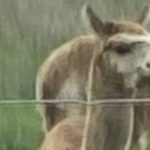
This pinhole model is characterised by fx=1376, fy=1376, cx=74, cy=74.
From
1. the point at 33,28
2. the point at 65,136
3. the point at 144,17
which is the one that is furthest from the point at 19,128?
the point at 144,17

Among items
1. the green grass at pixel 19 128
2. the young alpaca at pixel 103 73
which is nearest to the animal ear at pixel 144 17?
the young alpaca at pixel 103 73

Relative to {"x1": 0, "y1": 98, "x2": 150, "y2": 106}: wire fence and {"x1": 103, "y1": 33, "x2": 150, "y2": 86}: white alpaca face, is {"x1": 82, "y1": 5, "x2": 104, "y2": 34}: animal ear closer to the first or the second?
{"x1": 103, "y1": 33, "x2": 150, "y2": 86}: white alpaca face

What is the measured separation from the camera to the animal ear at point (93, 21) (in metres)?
2.85

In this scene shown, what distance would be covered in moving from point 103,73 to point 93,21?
0.36 feet

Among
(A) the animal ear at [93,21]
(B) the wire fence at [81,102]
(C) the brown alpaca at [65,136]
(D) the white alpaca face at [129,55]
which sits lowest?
(C) the brown alpaca at [65,136]

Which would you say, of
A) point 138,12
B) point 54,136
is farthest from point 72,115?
point 138,12

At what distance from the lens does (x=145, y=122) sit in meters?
2.90

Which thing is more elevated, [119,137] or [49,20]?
[49,20]

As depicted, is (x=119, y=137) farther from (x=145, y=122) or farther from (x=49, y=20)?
(x=49, y=20)

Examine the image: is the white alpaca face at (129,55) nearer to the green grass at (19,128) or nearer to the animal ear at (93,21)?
the animal ear at (93,21)

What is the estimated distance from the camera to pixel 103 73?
9.38 feet

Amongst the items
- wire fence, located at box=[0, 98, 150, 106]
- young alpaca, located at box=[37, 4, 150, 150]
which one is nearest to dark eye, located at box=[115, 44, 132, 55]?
young alpaca, located at box=[37, 4, 150, 150]

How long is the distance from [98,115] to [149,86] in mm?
123

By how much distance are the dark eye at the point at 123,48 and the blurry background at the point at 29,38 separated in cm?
8
